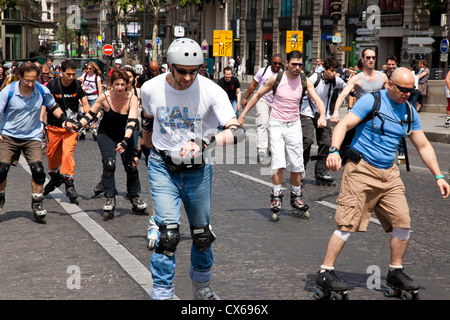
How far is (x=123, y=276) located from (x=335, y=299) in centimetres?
171

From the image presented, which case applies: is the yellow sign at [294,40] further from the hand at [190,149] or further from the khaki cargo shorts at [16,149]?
the hand at [190,149]

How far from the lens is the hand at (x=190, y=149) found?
4.56 meters

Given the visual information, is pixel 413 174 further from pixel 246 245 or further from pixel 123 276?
pixel 123 276

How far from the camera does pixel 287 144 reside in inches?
328

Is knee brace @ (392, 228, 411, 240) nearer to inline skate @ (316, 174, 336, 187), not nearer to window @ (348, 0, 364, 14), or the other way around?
inline skate @ (316, 174, 336, 187)

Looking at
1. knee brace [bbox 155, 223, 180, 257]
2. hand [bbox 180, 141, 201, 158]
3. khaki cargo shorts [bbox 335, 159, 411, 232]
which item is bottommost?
knee brace [bbox 155, 223, 180, 257]

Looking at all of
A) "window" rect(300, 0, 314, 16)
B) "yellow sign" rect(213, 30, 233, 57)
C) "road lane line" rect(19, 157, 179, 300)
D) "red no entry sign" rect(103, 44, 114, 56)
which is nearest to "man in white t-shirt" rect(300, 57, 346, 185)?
"road lane line" rect(19, 157, 179, 300)

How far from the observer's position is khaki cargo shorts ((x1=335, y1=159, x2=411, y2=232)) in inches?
200

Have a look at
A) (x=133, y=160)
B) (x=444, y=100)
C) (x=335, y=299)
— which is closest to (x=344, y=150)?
(x=335, y=299)

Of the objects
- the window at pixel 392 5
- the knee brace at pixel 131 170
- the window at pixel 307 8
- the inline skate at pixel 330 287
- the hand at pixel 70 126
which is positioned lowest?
the inline skate at pixel 330 287

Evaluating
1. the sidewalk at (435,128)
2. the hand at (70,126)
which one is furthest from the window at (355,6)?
the hand at (70,126)

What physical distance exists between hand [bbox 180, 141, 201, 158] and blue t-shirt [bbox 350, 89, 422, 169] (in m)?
1.31

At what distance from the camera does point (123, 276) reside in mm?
5492

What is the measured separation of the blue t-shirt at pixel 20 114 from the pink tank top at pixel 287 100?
9.27ft
